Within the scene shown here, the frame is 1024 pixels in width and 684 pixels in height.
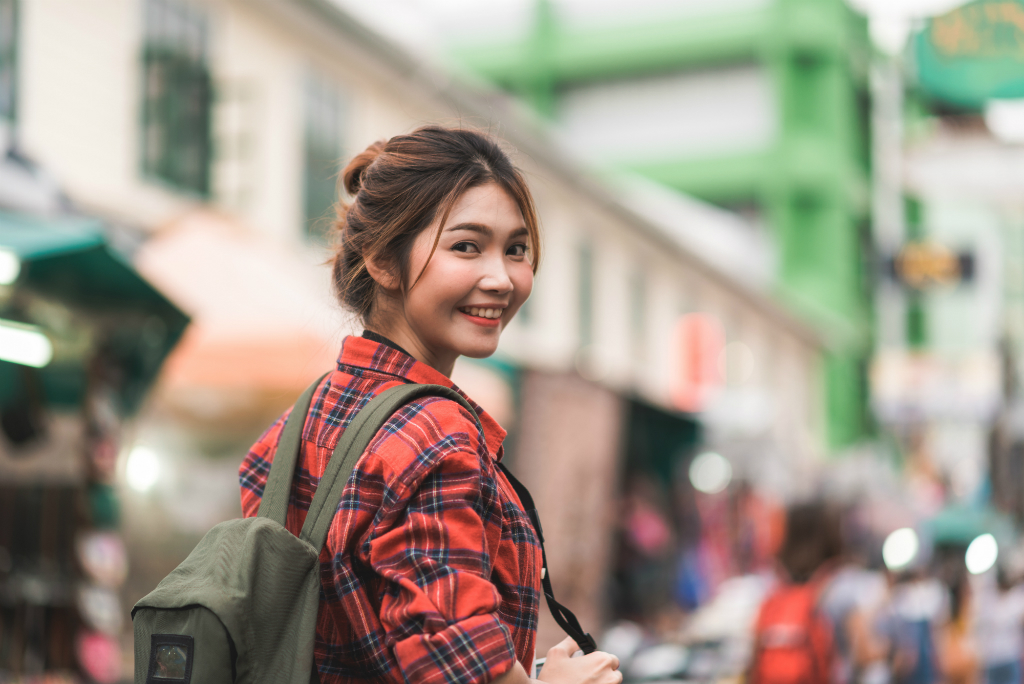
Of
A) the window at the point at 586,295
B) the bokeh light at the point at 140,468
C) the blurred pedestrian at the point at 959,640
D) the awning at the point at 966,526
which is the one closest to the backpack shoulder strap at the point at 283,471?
the awning at the point at 966,526

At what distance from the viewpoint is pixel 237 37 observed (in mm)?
10047

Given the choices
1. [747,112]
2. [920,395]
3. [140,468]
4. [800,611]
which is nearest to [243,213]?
[140,468]

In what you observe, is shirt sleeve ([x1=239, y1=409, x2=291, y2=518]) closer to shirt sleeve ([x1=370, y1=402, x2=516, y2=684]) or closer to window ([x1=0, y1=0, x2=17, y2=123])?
shirt sleeve ([x1=370, y1=402, x2=516, y2=684])

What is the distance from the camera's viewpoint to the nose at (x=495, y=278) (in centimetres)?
163

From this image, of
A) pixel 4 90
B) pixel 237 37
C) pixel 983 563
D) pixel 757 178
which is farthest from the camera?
pixel 757 178

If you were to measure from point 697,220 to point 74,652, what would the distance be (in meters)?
24.4

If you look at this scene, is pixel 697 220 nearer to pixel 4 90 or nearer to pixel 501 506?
pixel 4 90

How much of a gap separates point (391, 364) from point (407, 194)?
0.25 metres

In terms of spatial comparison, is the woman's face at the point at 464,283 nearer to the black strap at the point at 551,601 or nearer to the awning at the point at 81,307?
the black strap at the point at 551,601

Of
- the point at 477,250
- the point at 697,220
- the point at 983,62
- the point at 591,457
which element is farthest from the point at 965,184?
the point at 697,220

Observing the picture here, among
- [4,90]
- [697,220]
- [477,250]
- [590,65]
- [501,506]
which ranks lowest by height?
[501,506]

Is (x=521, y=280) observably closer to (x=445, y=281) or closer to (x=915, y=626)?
(x=445, y=281)

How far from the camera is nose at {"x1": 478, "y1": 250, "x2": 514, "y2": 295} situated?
1632mm

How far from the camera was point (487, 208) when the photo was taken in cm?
164
